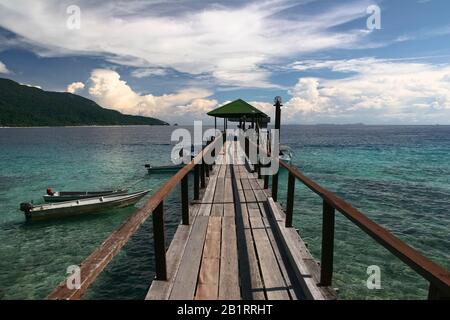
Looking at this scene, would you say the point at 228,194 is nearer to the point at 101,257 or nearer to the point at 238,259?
the point at 238,259

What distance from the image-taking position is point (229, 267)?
167 inches

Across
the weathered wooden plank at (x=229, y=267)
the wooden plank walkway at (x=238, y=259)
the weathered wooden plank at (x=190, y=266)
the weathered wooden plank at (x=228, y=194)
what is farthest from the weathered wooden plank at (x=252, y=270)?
the weathered wooden plank at (x=228, y=194)

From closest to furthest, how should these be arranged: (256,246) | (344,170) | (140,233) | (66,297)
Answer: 1. (66,297)
2. (256,246)
3. (140,233)
4. (344,170)

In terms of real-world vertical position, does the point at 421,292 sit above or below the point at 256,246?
below

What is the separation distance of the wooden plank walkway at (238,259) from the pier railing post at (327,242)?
147 millimetres

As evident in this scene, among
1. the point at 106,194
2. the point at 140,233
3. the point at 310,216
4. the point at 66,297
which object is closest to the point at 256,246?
the point at 66,297

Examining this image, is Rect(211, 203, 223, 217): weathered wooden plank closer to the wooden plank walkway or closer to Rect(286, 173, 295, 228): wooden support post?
the wooden plank walkway

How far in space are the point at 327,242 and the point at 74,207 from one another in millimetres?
15917

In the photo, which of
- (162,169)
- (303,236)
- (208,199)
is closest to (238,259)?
(208,199)

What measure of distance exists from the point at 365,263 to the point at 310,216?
4672 mm

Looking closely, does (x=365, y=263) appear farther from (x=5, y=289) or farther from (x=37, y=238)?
(x=37, y=238)

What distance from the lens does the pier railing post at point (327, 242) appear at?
131 inches

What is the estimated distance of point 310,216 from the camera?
14.6 meters
